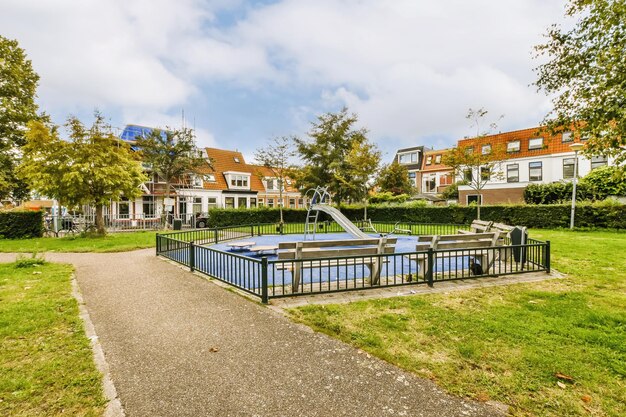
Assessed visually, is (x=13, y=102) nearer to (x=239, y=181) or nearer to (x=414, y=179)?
(x=239, y=181)

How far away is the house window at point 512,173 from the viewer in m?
35.2

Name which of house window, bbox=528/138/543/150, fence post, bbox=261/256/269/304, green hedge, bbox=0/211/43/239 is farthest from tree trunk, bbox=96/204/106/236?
house window, bbox=528/138/543/150

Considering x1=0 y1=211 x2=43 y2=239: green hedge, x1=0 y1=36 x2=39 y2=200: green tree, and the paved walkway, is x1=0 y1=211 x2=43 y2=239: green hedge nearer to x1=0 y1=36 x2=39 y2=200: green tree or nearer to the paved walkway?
x1=0 y1=36 x2=39 y2=200: green tree

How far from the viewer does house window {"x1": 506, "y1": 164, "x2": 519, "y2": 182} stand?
35156mm

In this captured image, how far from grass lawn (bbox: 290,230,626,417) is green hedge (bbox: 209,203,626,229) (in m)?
15.6

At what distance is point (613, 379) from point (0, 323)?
8064mm

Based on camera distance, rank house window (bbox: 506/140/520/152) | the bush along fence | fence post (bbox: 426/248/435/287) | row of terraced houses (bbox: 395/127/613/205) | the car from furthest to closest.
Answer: house window (bbox: 506/140/520/152) → row of terraced houses (bbox: 395/127/613/205) → the car → fence post (bbox: 426/248/435/287) → the bush along fence

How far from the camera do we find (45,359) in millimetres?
3850

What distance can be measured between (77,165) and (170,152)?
1602cm

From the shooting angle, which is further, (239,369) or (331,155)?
(331,155)

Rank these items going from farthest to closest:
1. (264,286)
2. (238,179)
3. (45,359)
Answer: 1. (238,179)
2. (264,286)
3. (45,359)

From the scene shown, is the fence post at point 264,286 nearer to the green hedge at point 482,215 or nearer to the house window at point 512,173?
the green hedge at point 482,215

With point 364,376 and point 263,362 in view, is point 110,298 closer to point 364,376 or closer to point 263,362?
point 263,362

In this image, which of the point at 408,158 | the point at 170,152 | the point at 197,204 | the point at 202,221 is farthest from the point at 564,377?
the point at 408,158
